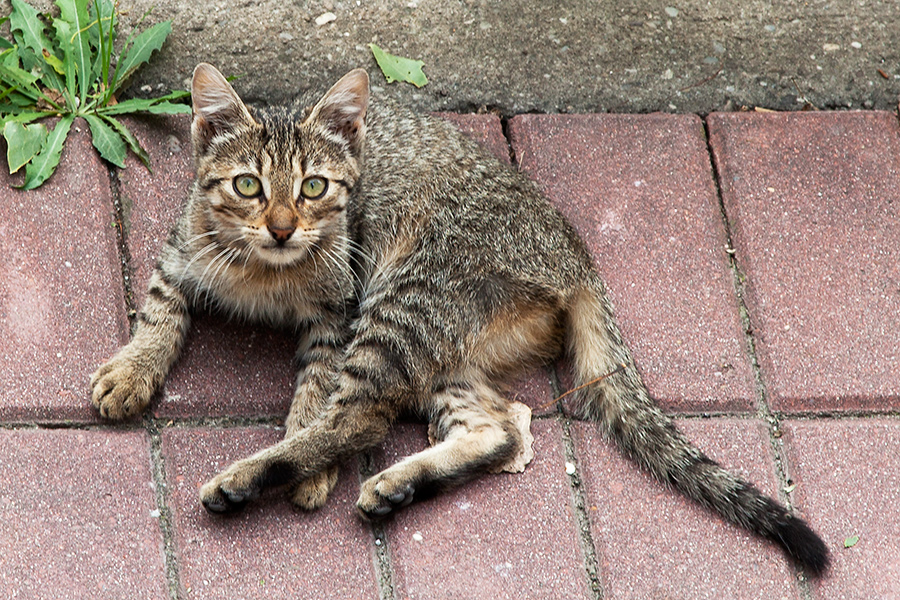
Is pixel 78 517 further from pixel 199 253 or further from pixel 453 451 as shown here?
pixel 453 451

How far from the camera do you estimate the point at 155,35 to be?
3941 mm

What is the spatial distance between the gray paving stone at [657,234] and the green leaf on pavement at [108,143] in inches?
60.6

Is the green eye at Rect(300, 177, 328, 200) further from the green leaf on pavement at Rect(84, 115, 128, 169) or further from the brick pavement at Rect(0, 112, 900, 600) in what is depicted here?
the green leaf on pavement at Rect(84, 115, 128, 169)

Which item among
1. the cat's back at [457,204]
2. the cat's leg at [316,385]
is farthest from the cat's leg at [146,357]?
the cat's back at [457,204]

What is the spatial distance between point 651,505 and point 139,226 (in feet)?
6.75

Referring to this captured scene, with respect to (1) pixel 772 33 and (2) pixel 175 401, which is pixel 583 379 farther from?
(1) pixel 772 33

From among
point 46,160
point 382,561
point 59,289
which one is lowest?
point 382,561

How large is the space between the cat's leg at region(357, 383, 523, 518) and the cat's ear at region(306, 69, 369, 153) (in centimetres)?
92

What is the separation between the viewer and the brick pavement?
2986 mm

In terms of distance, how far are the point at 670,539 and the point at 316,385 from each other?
125cm

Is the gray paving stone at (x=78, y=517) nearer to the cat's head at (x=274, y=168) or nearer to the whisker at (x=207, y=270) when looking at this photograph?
the whisker at (x=207, y=270)

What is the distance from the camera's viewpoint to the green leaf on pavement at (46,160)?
360 cm

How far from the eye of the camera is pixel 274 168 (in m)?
3.15

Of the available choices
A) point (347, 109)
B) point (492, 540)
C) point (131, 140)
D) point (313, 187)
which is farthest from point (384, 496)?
point (131, 140)
